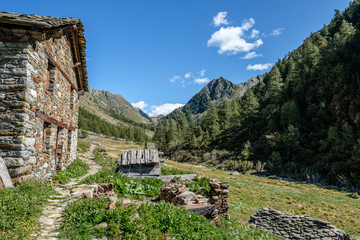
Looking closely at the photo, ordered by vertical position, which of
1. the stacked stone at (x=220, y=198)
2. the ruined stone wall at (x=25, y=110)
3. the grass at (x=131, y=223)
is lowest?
the stacked stone at (x=220, y=198)

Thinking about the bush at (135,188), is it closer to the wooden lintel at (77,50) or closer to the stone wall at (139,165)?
the stone wall at (139,165)

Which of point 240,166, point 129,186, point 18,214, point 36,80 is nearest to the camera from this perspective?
point 18,214

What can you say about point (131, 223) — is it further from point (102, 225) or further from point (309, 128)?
point (309, 128)

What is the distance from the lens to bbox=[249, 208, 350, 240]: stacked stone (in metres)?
11.1

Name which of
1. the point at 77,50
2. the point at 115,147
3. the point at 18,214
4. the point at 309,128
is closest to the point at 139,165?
the point at 77,50

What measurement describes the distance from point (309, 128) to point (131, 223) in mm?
50804

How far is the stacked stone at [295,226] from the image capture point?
11.1 m

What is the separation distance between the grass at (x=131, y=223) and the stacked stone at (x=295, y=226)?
776 cm

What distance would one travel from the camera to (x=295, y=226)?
478 inches

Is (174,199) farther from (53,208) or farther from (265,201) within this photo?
(265,201)

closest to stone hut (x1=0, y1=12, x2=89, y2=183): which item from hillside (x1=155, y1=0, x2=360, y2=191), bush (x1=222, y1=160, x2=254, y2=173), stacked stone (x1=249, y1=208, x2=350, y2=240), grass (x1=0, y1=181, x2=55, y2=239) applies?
grass (x1=0, y1=181, x2=55, y2=239)

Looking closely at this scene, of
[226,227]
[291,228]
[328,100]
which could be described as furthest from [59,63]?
[328,100]

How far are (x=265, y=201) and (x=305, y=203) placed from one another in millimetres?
3672

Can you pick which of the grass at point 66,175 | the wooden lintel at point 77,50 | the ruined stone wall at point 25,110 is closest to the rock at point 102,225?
the ruined stone wall at point 25,110
